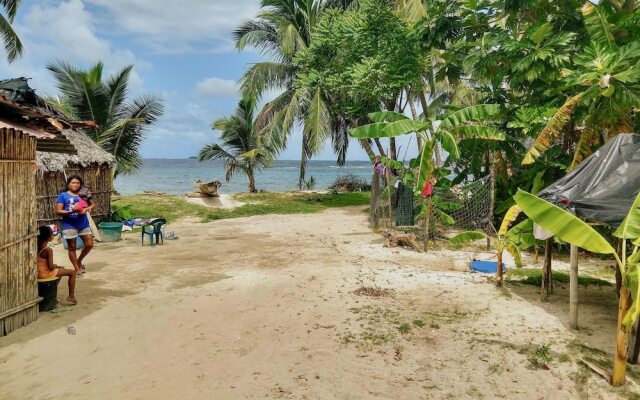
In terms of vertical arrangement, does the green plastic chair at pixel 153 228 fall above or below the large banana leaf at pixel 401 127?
below

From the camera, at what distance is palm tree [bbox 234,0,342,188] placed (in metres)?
18.4

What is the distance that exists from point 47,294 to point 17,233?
104 centimetres

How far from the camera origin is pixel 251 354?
14.8 ft

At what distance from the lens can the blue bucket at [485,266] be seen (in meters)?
7.85

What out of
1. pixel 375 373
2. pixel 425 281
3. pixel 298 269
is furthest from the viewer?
pixel 298 269

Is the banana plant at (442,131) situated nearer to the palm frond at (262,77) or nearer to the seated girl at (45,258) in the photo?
the seated girl at (45,258)

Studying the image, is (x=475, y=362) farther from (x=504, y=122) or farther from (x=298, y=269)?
(x=504, y=122)

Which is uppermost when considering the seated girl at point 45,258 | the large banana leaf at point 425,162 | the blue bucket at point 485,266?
the large banana leaf at point 425,162

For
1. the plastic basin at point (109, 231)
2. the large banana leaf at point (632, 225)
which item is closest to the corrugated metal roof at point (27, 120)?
the plastic basin at point (109, 231)

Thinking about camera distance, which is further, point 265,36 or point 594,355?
point 265,36

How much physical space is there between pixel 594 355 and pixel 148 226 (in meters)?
9.37

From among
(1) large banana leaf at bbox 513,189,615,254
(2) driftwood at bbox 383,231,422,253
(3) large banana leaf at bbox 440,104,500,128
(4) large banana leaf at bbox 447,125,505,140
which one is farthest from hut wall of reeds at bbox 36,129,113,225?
(1) large banana leaf at bbox 513,189,615,254

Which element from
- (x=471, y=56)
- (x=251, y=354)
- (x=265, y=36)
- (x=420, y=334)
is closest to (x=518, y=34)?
(x=471, y=56)

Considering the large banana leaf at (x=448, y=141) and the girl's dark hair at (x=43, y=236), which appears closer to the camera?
the girl's dark hair at (x=43, y=236)
